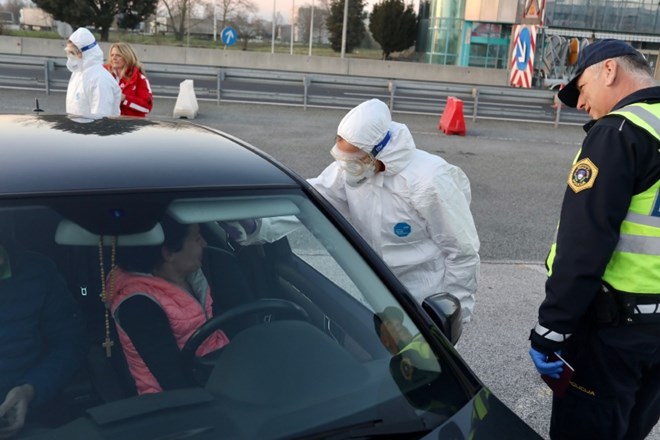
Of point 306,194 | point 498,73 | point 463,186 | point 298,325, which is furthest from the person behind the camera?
point 498,73

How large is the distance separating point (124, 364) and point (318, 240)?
75cm

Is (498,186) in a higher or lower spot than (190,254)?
lower

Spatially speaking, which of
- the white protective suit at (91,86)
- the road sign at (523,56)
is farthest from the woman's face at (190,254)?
the road sign at (523,56)

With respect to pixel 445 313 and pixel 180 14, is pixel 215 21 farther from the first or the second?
pixel 445 313

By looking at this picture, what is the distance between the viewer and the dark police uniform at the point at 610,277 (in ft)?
7.22

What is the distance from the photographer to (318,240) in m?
2.25

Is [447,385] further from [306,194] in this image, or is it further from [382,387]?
[306,194]

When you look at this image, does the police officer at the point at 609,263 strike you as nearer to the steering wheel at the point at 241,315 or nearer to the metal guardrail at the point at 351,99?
the steering wheel at the point at 241,315

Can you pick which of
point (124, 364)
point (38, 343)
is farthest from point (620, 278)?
point (38, 343)

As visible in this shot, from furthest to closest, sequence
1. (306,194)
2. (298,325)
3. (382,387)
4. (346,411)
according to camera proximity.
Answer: (306,194), (298,325), (382,387), (346,411)

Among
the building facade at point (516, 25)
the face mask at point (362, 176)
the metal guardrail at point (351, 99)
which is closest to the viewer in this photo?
the face mask at point (362, 176)

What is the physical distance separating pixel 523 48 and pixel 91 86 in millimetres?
23884

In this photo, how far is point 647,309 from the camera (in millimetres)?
2309

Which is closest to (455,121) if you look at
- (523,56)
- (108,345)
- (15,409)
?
(108,345)
